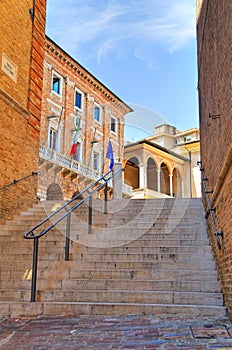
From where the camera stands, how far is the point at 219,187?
528 centimetres

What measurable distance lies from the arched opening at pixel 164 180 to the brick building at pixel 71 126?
4635 mm

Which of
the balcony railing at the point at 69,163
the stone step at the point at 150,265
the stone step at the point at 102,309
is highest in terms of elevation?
the balcony railing at the point at 69,163

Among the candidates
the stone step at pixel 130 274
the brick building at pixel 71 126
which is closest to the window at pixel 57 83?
the brick building at pixel 71 126

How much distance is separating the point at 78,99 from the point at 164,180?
10.5 meters

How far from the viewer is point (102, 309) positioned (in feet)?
16.1

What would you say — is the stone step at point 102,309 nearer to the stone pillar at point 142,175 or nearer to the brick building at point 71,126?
the brick building at point 71,126

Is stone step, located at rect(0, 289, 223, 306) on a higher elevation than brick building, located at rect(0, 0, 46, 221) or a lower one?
lower

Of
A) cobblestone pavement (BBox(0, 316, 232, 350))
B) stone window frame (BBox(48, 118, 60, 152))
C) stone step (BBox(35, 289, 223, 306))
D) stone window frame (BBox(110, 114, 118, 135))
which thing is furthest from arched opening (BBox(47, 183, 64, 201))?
cobblestone pavement (BBox(0, 316, 232, 350))

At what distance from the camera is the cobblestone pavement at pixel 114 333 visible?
3701mm

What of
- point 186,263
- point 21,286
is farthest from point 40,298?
point 186,263

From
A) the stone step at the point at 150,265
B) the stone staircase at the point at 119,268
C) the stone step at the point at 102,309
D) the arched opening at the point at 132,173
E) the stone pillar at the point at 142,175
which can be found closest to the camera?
the stone step at the point at 102,309

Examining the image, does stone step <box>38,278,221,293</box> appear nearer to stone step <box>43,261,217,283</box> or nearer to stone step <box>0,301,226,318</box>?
stone step <box>43,261,217,283</box>

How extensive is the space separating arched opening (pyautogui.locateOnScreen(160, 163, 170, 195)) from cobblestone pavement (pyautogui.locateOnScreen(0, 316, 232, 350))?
2706 cm

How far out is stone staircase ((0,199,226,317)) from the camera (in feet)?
16.6
